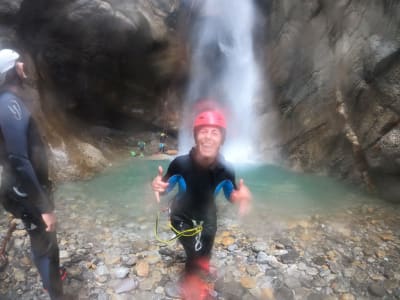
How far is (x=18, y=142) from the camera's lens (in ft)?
7.38

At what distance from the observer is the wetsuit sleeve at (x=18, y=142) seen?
2.23 m

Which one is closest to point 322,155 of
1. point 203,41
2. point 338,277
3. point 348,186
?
point 348,186

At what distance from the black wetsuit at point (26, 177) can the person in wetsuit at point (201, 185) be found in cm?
104

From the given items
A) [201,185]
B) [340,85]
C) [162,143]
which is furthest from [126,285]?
[162,143]

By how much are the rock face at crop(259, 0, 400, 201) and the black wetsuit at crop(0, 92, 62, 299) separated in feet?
22.5

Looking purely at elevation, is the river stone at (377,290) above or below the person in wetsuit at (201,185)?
below

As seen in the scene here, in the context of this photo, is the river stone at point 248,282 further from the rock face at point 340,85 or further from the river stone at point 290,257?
the rock face at point 340,85

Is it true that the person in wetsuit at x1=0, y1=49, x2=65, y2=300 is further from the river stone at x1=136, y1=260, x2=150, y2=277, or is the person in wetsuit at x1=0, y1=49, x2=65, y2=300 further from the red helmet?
the red helmet

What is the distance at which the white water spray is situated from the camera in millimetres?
13078

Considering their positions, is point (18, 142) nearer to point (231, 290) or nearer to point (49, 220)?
point (49, 220)

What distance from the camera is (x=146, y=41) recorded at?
1136cm

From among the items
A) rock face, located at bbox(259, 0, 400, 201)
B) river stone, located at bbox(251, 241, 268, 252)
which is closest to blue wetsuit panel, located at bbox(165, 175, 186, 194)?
river stone, located at bbox(251, 241, 268, 252)

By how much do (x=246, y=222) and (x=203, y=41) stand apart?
38.1ft

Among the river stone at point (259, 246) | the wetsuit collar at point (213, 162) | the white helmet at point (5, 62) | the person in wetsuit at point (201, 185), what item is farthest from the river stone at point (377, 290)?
the white helmet at point (5, 62)
